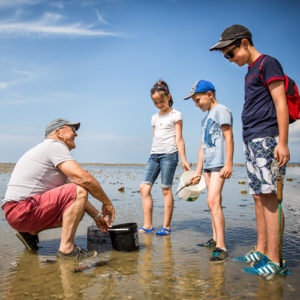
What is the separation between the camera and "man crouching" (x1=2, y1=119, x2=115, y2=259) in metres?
3.38

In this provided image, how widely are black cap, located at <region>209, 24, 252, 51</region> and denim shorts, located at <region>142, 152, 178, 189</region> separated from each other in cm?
221

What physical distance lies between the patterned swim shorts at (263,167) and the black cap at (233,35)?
1056 millimetres

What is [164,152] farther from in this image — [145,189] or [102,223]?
[102,223]

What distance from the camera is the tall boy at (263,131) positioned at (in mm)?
2773

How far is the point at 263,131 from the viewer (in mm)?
2945

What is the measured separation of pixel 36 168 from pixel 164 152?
2195 mm

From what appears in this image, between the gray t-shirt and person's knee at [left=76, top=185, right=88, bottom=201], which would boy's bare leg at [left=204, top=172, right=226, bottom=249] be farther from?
the gray t-shirt

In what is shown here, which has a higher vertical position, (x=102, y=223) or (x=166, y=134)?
(x=166, y=134)

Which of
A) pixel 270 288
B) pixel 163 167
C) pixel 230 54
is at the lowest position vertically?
pixel 270 288

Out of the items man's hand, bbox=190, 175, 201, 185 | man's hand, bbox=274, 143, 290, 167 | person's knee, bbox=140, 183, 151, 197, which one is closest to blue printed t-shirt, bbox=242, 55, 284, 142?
man's hand, bbox=274, 143, 290, 167

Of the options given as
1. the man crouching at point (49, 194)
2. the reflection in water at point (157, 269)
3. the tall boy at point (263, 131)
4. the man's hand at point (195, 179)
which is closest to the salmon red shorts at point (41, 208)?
the man crouching at point (49, 194)

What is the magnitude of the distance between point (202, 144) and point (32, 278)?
104 inches

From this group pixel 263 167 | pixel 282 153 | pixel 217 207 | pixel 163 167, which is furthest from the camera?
pixel 163 167

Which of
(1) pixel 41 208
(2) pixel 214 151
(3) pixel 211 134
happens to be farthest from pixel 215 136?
(1) pixel 41 208
